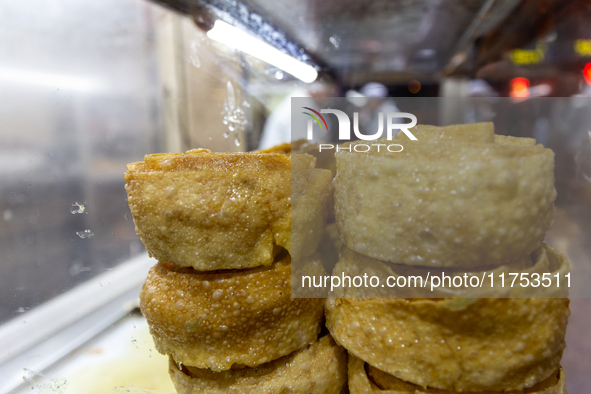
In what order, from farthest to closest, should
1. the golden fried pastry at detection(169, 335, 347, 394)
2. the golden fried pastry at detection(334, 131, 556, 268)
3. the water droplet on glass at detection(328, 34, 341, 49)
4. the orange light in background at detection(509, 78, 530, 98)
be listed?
1. the water droplet on glass at detection(328, 34, 341, 49)
2. the golden fried pastry at detection(169, 335, 347, 394)
3. the orange light in background at detection(509, 78, 530, 98)
4. the golden fried pastry at detection(334, 131, 556, 268)

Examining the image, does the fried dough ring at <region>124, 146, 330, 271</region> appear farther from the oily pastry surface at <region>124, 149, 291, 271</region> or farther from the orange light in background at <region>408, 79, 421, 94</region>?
the orange light in background at <region>408, 79, 421, 94</region>

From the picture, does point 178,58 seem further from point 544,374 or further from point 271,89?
point 544,374

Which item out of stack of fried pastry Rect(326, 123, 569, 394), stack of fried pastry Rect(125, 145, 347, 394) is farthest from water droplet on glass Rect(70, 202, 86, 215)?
stack of fried pastry Rect(326, 123, 569, 394)

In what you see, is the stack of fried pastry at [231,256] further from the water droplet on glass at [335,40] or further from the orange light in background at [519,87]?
the water droplet on glass at [335,40]

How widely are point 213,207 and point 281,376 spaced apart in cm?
49

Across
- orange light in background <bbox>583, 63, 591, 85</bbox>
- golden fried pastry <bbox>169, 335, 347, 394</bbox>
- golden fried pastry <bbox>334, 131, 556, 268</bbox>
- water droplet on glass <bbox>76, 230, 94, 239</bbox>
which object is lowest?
golden fried pastry <bbox>169, 335, 347, 394</bbox>

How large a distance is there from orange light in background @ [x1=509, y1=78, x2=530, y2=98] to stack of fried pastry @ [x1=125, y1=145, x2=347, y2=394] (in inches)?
18.2

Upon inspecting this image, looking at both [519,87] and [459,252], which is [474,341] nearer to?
[459,252]

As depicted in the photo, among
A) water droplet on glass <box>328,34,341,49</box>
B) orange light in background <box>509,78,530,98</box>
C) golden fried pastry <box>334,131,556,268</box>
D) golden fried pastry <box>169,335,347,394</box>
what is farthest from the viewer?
water droplet on glass <box>328,34,341,49</box>

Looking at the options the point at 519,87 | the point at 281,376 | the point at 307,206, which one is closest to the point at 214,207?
the point at 307,206

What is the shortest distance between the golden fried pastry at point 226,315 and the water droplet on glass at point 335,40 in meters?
0.80

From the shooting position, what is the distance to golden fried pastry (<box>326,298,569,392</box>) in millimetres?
699

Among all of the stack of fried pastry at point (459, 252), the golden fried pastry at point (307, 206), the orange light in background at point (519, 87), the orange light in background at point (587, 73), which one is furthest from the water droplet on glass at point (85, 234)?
the orange light in background at point (587, 73)

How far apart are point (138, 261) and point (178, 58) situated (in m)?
0.99
